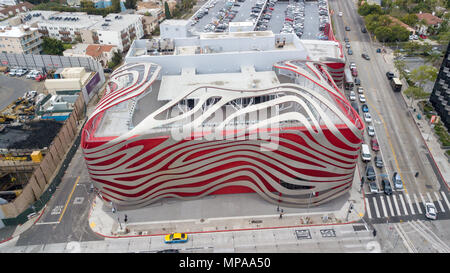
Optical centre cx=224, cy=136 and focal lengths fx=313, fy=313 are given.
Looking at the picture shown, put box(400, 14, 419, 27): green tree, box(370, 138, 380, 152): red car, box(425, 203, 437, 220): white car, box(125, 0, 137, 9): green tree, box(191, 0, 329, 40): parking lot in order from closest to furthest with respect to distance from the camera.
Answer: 1. box(425, 203, 437, 220): white car
2. box(370, 138, 380, 152): red car
3. box(191, 0, 329, 40): parking lot
4. box(400, 14, 419, 27): green tree
5. box(125, 0, 137, 9): green tree

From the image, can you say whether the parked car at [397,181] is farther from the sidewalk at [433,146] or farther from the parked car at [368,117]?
the parked car at [368,117]

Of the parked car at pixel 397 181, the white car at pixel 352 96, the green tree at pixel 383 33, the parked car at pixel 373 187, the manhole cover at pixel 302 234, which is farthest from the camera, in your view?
the green tree at pixel 383 33

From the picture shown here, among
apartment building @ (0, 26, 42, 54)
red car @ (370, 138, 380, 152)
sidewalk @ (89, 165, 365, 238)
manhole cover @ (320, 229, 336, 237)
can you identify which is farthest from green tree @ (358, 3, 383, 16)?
apartment building @ (0, 26, 42, 54)

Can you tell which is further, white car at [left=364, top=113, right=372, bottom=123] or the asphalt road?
white car at [left=364, top=113, right=372, bottom=123]

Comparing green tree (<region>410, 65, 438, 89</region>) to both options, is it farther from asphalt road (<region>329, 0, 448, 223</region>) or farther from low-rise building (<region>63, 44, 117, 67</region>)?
low-rise building (<region>63, 44, 117, 67</region>)

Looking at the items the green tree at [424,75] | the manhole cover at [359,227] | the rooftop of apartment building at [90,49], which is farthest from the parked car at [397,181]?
the rooftop of apartment building at [90,49]

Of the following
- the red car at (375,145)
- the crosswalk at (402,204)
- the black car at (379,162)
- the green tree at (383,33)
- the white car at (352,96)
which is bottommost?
the crosswalk at (402,204)
